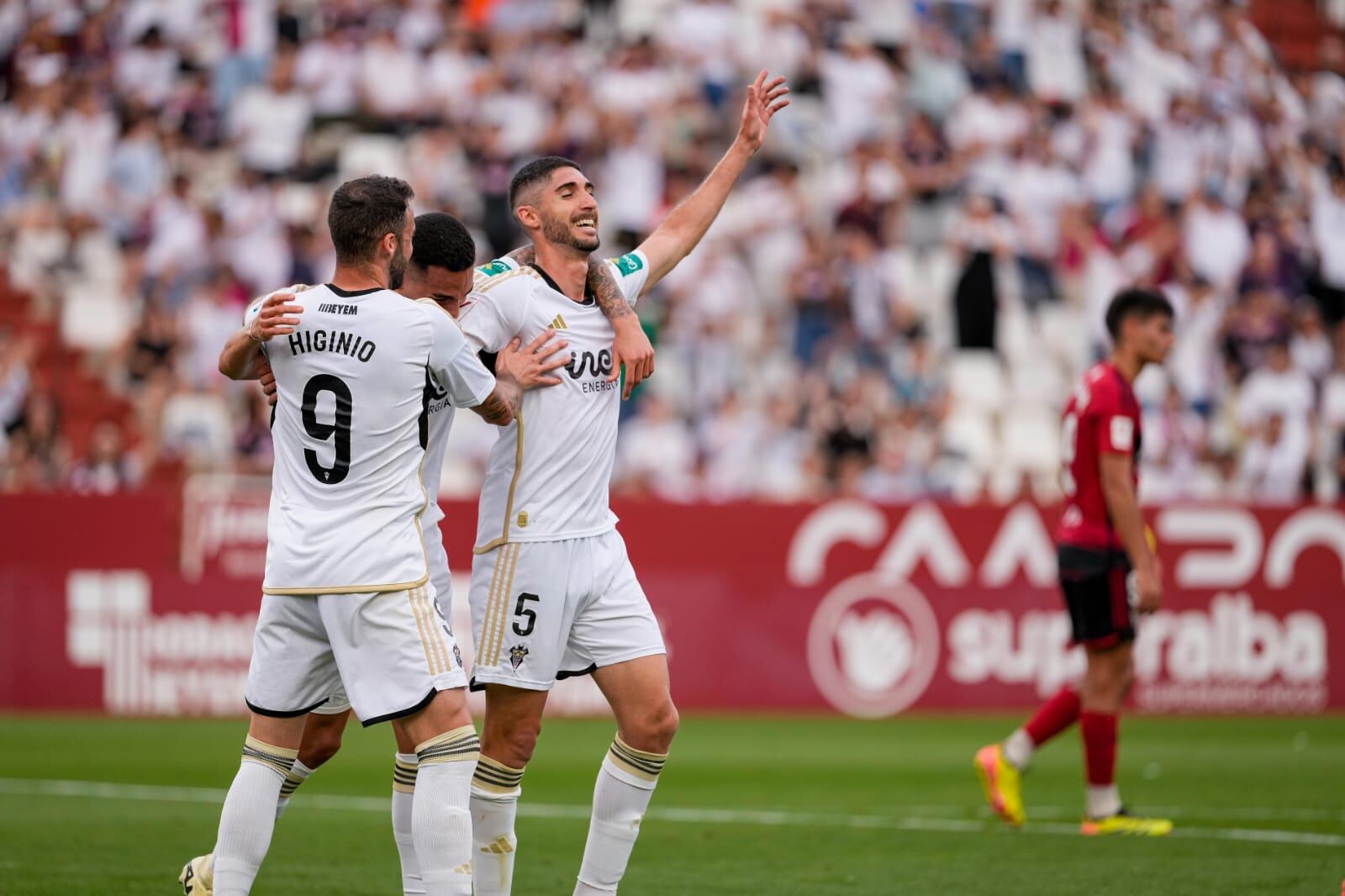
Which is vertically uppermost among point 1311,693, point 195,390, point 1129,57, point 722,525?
point 1129,57

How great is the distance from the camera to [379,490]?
6.07m

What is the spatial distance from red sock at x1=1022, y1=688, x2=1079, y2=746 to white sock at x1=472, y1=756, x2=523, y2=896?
4.07 metres

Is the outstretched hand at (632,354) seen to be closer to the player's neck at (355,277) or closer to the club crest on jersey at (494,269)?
the club crest on jersey at (494,269)

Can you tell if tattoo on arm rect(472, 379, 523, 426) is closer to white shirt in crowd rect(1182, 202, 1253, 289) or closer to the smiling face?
the smiling face

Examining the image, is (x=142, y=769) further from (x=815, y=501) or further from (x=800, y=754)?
(x=815, y=501)

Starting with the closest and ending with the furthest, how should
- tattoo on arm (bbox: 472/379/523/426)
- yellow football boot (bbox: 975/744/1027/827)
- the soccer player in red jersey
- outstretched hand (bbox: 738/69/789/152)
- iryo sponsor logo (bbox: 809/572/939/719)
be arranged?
tattoo on arm (bbox: 472/379/523/426) < outstretched hand (bbox: 738/69/789/152) < the soccer player in red jersey < yellow football boot (bbox: 975/744/1027/827) < iryo sponsor logo (bbox: 809/572/939/719)

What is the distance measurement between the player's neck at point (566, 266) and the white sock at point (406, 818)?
1850 millimetres

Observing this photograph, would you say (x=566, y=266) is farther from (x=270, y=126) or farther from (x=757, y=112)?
(x=270, y=126)

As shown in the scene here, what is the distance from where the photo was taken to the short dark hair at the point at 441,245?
6812mm

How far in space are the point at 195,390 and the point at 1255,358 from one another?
11.0 metres

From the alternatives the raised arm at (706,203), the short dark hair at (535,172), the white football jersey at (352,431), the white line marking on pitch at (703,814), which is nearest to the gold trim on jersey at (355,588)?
the white football jersey at (352,431)

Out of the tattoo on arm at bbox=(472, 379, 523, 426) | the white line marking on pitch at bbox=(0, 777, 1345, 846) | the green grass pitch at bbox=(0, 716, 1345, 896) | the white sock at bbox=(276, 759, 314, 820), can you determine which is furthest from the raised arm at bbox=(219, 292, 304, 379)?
the white line marking on pitch at bbox=(0, 777, 1345, 846)

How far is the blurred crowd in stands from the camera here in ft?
60.1

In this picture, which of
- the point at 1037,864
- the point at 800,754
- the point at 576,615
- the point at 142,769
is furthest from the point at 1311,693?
the point at 576,615
